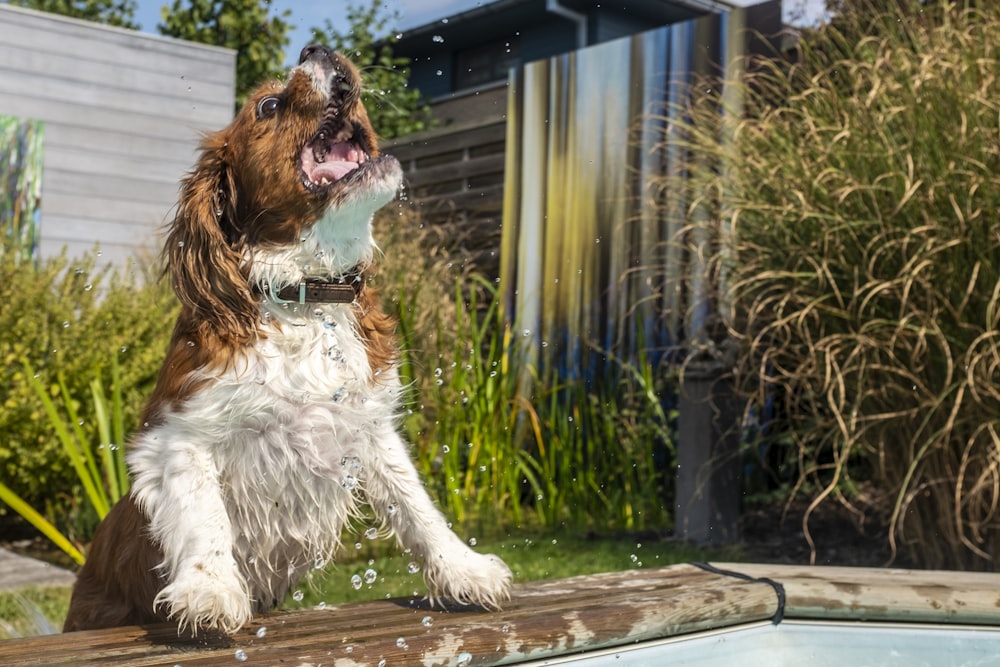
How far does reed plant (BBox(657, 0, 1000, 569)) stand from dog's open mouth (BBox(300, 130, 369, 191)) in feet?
8.16

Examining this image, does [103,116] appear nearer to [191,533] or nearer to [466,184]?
[466,184]

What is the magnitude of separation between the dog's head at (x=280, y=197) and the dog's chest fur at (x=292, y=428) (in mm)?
96

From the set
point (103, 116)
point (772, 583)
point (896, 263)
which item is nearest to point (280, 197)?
point (772, 583)

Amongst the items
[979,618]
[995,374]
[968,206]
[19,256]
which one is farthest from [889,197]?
[19,256]

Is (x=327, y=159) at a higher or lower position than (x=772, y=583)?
higher

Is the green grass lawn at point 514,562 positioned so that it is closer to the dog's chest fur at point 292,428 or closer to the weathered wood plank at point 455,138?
the dog's chest fur at point 292,428

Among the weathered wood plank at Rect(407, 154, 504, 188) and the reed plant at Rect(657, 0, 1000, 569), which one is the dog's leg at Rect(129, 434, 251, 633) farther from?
the weathered wood plank at Rect(407, 154, 504, 188)

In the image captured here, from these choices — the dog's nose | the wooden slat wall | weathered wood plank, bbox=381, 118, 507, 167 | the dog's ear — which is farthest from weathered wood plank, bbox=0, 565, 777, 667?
the wooden slat wall

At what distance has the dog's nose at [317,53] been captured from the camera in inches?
87.0

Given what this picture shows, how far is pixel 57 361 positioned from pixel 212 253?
3.84 metres

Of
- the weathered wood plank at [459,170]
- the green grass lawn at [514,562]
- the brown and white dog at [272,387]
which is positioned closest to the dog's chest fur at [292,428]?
the brown and white dog at [272,387]

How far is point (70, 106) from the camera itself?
858 centimetres

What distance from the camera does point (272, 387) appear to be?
2.23m

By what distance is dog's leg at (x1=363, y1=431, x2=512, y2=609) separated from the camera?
2424mm
